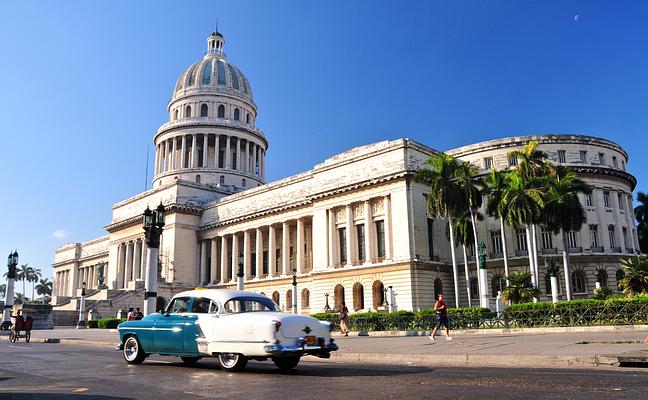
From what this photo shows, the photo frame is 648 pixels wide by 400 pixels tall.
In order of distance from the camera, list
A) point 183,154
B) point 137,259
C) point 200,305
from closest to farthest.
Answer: point 200,305 → point 137,259 → point 183,154

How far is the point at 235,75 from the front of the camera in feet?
305

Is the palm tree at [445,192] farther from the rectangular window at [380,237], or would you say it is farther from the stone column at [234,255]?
the stone column at [234,255]

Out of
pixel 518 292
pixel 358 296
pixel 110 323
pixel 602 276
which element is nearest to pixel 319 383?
pixel 518 292

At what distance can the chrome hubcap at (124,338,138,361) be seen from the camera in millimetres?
14461

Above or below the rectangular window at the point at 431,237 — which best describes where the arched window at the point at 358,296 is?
below

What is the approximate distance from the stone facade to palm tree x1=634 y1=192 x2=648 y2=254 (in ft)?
40.0

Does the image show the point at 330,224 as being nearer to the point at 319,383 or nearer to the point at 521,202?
the point at 521,202

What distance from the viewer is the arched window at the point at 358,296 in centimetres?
5003

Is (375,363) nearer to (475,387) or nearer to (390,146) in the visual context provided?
(475,387)

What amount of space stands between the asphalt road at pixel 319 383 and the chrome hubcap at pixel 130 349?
105cm

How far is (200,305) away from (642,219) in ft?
225

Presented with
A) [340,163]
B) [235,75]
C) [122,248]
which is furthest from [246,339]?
[235,75]

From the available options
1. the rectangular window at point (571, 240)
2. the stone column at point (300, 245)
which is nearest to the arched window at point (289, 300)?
the stone column at point (300, 245)

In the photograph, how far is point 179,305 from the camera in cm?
1377
